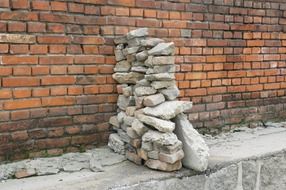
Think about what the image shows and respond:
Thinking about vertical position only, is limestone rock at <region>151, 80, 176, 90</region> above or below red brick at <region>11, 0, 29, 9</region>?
below

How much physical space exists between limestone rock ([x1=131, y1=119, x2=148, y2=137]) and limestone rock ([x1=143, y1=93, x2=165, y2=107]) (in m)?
0.16

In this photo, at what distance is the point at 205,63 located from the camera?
3848mm

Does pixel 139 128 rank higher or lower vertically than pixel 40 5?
lower

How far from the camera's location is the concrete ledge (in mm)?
2615

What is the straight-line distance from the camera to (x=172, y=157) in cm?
269

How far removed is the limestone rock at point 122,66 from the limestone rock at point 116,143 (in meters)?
0.61

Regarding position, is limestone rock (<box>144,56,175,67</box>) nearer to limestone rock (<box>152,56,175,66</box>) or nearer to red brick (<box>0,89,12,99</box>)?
limestone rock (<box>152,56,175,66</box>)

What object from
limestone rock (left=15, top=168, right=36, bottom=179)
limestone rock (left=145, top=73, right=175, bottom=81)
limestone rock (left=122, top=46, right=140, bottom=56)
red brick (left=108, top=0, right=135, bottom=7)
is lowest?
limestone rock (left=15, top=168, right=36, bottom=179)

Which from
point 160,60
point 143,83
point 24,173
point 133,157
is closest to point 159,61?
point 160,60

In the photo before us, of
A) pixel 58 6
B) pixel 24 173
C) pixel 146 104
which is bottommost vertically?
pixel 24 173

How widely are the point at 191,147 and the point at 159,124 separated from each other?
0.33 metres

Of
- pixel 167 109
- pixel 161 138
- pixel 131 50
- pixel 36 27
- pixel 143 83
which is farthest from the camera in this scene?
pixel 131 50

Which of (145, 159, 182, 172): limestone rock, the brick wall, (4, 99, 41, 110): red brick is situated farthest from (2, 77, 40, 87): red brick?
(145, 159, 182, 172): limestone rock

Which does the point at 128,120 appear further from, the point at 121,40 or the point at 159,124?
the point at 121,40
